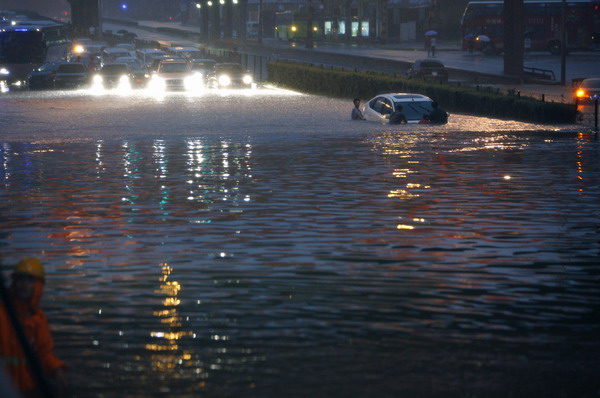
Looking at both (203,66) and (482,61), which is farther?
(482,61)

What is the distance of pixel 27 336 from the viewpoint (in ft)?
22.6

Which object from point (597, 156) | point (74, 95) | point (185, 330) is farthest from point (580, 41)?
point (185, 330)

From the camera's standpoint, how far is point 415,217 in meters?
16.5

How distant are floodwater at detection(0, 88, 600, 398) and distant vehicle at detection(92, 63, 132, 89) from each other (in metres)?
33.2

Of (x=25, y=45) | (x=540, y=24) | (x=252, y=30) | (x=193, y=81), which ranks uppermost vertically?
(x=252, y=30)

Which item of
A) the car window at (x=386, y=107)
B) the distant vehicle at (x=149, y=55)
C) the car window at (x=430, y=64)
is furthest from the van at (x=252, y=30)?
the car window at (x=386, y=107)

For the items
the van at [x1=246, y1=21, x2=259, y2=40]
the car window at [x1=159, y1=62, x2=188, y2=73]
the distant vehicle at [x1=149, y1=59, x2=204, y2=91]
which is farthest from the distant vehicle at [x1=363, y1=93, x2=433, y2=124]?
the van at [x1=246, y1=21, x2=259, y2=40]

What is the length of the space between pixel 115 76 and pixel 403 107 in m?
27.9

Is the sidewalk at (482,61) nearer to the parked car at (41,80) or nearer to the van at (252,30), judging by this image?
the parked car at (41,80)

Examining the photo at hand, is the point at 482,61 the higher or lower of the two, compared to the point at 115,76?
higher

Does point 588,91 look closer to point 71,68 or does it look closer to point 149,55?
point 71,68

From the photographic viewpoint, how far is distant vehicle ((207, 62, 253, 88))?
195 ft

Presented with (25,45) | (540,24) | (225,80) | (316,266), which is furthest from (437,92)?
(540,24)

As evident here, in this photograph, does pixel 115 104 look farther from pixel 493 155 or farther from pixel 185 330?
pixel 185 330
